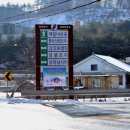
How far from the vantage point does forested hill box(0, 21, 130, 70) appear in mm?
101750

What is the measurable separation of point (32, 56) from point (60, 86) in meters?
66.4

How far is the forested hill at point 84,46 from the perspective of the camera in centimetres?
→ 10175

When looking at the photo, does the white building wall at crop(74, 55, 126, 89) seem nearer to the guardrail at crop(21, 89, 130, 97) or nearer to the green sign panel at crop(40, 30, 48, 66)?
the guardrail at crop(21, 89, 130, 97)

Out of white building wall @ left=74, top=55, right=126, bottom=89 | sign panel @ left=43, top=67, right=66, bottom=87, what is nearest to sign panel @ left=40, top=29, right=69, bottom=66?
sign panel @ left=43, top=67, right=66, bottom=87

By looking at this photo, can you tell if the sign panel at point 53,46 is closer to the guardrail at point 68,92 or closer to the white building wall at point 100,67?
the guardrail at point 68,92

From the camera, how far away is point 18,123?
17.3 m

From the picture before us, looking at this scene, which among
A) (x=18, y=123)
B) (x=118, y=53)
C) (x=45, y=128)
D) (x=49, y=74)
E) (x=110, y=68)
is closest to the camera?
(x=45, y=128)

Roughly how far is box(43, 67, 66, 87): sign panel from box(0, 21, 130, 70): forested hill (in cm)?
6395

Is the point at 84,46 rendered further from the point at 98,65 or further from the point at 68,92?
the point at 68,92

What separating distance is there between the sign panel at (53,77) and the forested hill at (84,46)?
6395 cm

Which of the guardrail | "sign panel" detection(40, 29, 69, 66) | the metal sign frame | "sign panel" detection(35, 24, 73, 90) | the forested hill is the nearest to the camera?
the guardrail

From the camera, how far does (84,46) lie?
105812mm

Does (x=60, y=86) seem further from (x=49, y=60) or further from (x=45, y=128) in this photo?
(x=45, y=128)

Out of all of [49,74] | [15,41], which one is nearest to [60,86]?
[49,74]
